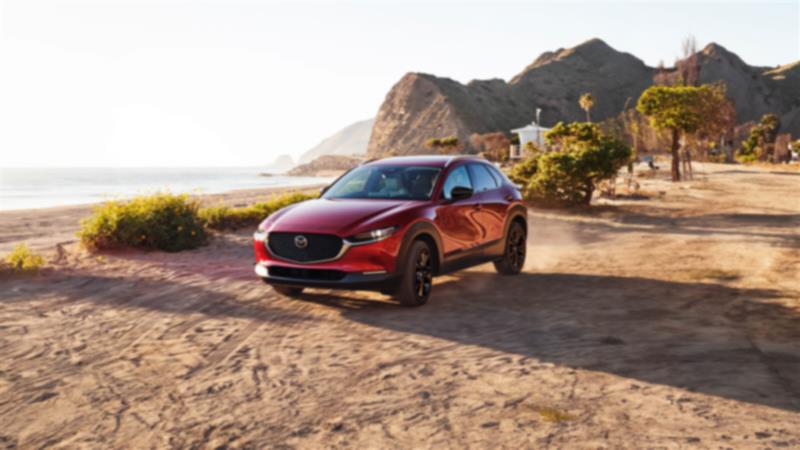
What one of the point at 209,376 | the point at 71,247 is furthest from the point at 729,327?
the point at 71,247

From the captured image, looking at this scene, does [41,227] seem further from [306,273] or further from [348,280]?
[348,280]

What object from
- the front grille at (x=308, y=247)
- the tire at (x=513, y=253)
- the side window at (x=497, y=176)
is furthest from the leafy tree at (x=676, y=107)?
the front grille at (x=308, y=247)

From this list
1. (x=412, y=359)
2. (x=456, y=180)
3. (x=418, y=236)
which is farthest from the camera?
(x=456, y=180)

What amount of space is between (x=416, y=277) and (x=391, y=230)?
2.41ft

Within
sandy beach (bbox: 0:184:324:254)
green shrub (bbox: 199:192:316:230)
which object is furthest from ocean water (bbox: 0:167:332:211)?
sandy beach (bbox: 0:184:324:254)

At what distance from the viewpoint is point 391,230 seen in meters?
7.68

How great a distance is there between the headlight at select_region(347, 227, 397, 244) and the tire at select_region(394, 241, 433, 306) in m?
0.38

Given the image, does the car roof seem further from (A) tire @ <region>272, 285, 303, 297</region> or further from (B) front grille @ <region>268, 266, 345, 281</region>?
(B) front grille @ <region>268, 266, 345, 281</region>

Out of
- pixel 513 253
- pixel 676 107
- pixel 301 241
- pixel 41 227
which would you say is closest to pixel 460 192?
pixel 301 241

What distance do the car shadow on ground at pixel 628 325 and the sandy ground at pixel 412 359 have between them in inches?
1.1

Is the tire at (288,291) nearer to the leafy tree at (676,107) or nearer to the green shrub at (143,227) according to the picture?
the green shrub at (143,227)

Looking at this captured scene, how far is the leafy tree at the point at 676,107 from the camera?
1200 inches

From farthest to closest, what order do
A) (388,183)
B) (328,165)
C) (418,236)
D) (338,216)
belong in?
(328,165), (388,183), (418,236), (338,216)

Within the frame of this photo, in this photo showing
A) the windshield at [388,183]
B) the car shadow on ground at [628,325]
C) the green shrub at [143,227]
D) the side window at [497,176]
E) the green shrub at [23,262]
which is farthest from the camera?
the green shrub at [143,227]
